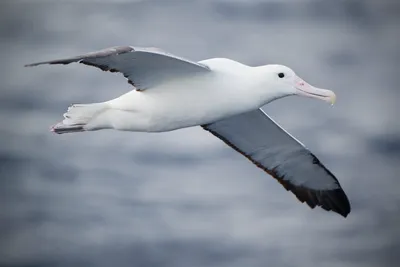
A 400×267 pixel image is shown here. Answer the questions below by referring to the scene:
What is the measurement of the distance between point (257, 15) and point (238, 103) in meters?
1.10

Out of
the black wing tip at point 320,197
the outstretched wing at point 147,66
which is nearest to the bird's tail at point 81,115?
the outstretched wing at point 147,66

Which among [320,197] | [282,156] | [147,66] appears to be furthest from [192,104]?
[320,197]

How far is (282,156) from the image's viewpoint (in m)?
3.03

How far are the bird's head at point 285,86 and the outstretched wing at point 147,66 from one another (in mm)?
199

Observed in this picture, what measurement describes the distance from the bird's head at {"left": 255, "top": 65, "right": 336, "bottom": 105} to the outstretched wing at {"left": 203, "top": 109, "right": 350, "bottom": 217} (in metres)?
0.32

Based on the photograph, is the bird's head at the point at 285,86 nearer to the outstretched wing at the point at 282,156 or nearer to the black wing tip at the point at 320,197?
the outstretched wing at the point at 282,156

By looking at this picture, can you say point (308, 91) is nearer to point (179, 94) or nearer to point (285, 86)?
point (285, 86)

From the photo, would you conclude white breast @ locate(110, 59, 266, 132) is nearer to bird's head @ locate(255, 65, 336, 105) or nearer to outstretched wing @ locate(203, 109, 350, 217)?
bird's head @ locate(255, 65, 336, 105)

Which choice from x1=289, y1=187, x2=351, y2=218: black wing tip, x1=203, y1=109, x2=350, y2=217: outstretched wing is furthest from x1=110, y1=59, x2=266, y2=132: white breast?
x1=289, y1=187, x2=351, y2=218: black wing tip

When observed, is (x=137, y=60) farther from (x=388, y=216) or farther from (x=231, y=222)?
(x=388, y=216)

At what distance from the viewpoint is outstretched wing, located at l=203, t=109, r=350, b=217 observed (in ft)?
9.71

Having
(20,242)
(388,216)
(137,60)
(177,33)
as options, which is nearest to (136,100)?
(137,60)

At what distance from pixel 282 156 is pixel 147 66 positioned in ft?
2.31

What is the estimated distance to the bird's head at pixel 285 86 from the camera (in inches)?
101
